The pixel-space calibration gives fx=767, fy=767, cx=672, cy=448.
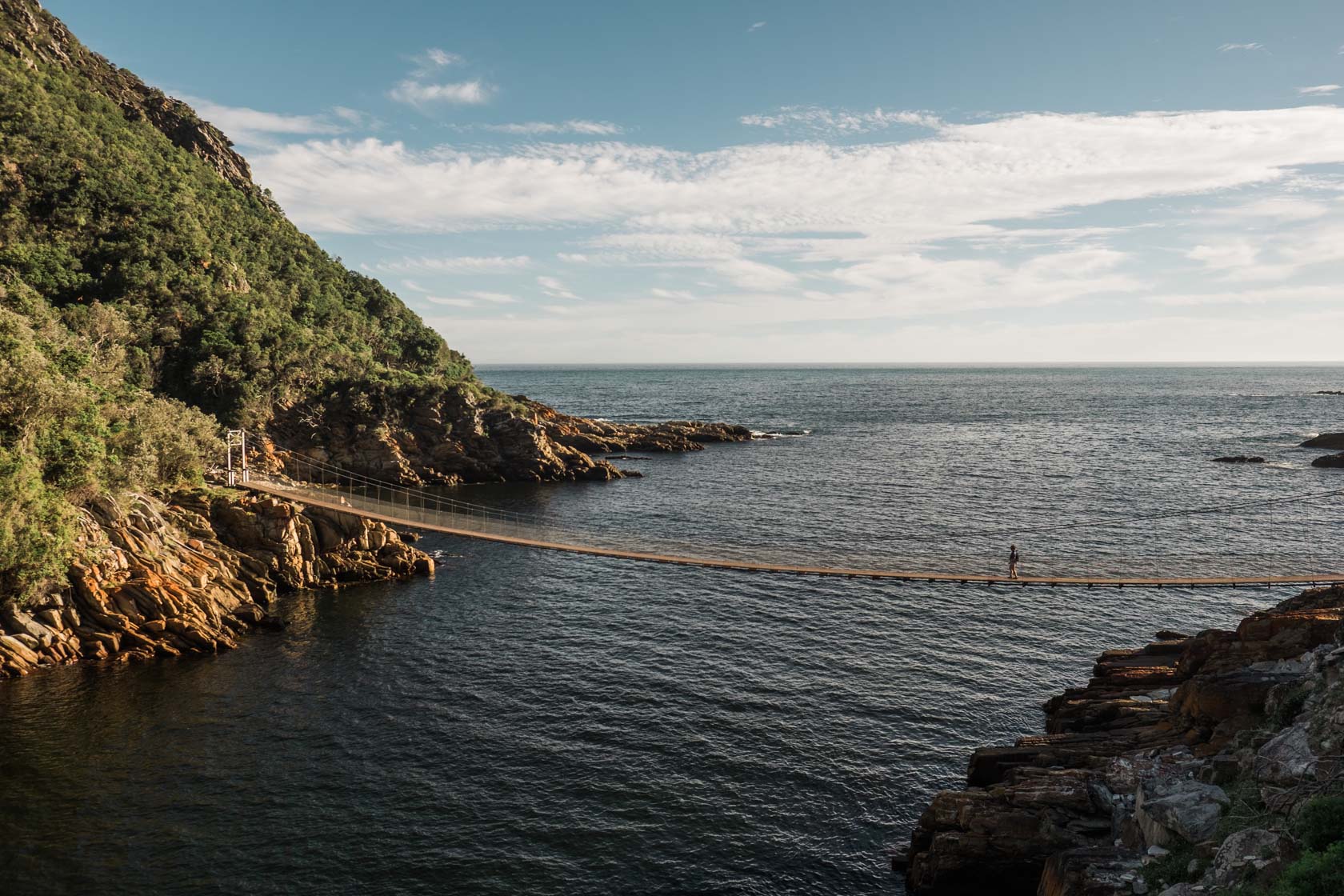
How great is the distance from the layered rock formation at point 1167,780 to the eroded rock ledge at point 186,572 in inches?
1075

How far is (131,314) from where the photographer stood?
54438mm

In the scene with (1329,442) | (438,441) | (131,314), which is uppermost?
(131,314)

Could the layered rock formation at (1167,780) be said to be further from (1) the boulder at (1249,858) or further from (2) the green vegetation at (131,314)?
(2) the green vegetation at (131,314)

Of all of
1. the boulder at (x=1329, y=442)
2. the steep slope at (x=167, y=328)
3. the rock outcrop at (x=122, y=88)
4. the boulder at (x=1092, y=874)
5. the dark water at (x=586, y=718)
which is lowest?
the dark water at (x=586, y=718)

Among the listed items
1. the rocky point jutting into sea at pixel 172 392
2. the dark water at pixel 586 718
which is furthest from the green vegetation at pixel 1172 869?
the rocky point jutting into sea at pixel 172 392

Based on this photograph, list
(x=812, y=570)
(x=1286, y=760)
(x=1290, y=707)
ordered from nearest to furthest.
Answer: (x=1286, y=760) → (x=1290, y=707) → (x=812, y=570)

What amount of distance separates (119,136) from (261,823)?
79291mm

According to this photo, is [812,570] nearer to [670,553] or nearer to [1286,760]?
[670,553]

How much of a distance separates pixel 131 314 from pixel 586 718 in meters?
50.2

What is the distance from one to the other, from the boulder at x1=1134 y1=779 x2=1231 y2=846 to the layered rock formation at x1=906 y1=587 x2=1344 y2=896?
27mm

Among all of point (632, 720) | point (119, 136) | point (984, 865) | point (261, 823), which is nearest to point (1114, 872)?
point (984, 865)

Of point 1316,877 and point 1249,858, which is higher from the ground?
point 1316,877

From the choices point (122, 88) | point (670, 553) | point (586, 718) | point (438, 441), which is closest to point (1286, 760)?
point (586, 718)

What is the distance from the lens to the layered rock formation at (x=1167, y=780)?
42.2ft
